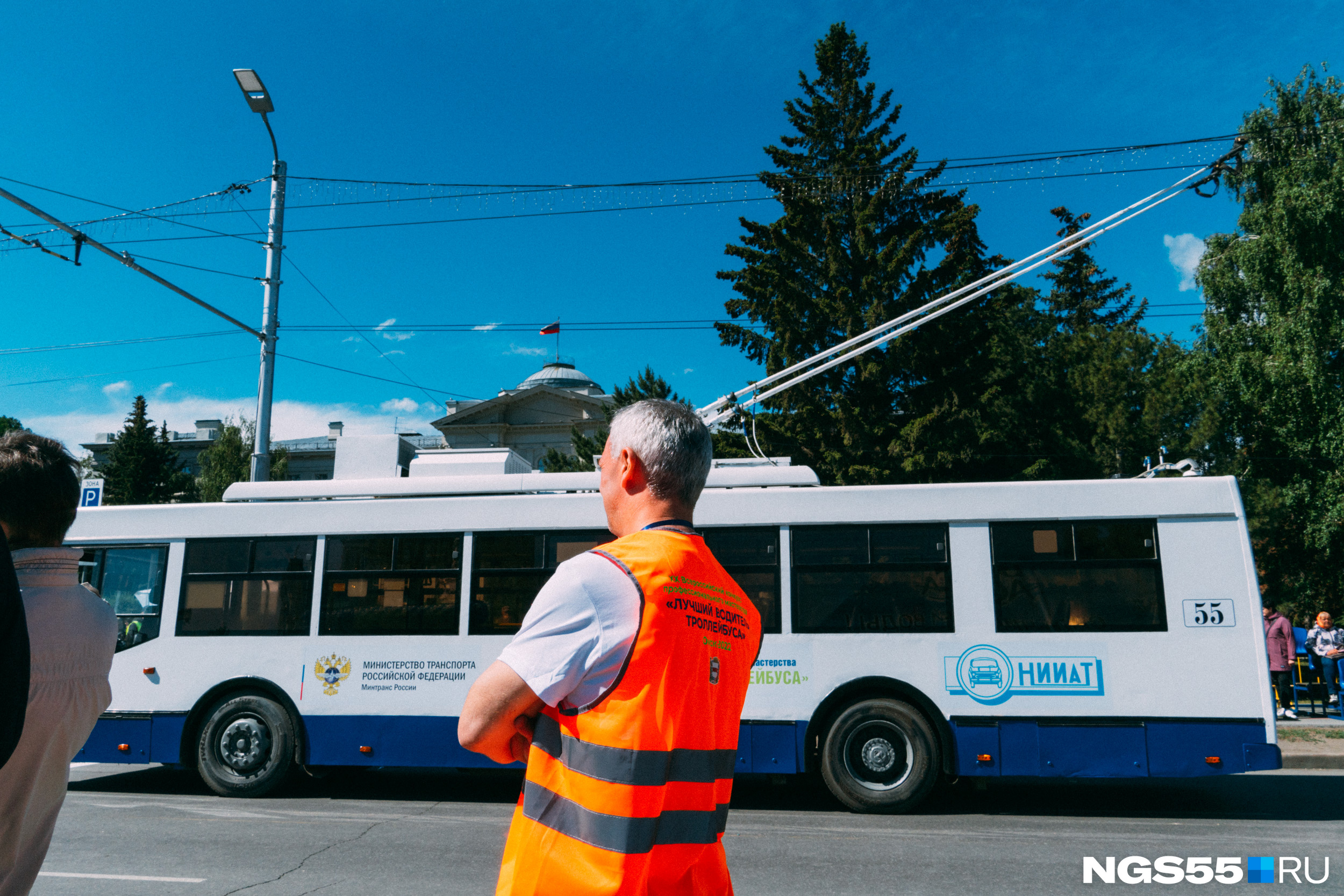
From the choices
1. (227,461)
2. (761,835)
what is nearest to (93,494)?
(761,835)

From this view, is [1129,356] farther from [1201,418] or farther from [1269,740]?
[1269,740]

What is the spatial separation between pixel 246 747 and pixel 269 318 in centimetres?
864

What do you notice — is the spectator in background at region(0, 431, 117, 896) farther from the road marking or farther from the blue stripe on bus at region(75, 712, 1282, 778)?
the blue stripe on bus at region(75, 712, 1282, 778)

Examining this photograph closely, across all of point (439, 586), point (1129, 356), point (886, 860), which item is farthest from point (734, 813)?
point (1129, 356)

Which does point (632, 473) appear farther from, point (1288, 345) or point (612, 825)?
point (1288, 345)

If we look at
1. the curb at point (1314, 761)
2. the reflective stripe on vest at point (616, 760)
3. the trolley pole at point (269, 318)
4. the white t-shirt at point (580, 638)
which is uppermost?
the trolley pole at point (269, 318)

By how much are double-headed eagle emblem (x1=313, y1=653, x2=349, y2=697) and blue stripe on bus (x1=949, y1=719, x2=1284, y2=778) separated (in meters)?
5.83

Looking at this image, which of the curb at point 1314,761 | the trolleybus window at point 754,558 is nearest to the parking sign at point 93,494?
the trolleybus window at point 754,558

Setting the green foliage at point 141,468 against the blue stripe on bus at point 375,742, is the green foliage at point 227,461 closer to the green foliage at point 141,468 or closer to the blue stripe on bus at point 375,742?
the green foliage at point 141,468

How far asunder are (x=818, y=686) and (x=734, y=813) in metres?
1.41

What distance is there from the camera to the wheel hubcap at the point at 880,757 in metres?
8.02

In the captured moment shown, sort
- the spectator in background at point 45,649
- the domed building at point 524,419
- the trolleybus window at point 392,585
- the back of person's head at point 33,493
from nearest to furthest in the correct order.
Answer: the spectator in background at point 45,649, the back of person's head at point 33,493, the trolleybus window at point 392,585, the domed building at point 524,419

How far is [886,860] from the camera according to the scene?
6.45 metres

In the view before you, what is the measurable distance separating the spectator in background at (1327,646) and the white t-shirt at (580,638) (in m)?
17.2
